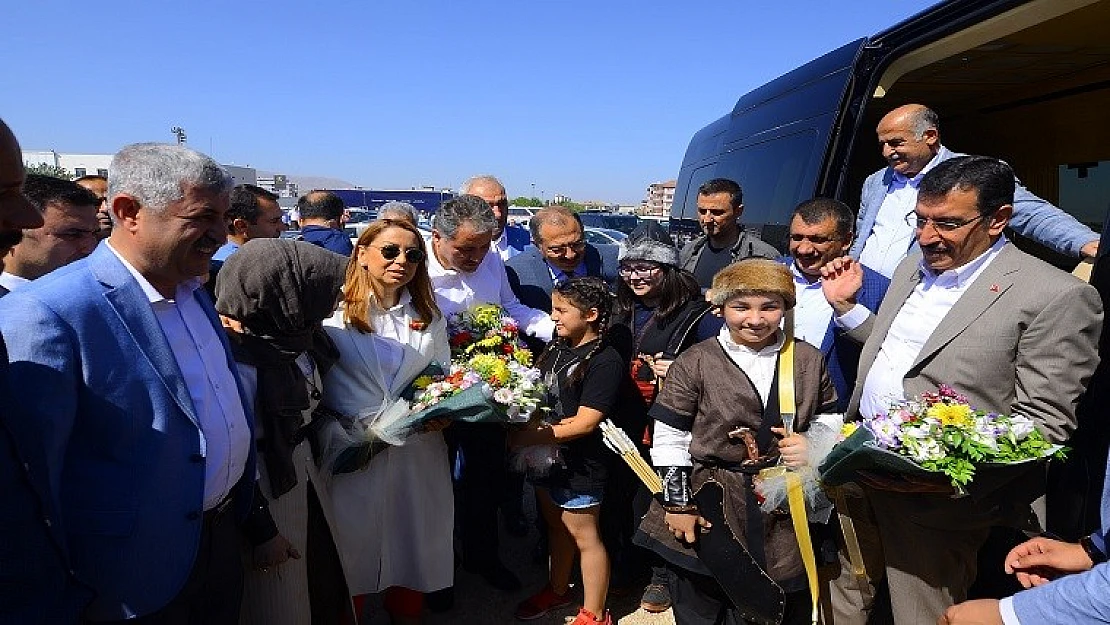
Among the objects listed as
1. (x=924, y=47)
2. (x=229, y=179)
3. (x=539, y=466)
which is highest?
(x=924, y=47)

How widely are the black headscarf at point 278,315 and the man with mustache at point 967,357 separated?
195 centimetres

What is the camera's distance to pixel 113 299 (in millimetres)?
1651

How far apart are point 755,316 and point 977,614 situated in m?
1.17

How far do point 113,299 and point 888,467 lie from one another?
223cm

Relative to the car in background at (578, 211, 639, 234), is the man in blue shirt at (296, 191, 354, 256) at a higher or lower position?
higher

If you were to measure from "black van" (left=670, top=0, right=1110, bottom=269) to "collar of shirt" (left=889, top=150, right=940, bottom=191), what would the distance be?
0.27 m

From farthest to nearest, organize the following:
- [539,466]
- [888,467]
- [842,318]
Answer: [539,466] → [842,318] → [888,467]

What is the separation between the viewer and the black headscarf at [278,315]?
217cm

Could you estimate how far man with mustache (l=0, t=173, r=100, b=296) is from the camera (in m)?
2.70

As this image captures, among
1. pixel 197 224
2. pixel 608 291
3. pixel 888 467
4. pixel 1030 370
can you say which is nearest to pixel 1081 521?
pixel 1030 370

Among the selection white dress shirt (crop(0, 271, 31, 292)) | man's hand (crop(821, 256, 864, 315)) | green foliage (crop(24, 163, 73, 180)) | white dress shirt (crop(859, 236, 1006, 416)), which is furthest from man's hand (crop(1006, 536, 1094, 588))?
white dress shirt (crop(0, 271, 31, 292))

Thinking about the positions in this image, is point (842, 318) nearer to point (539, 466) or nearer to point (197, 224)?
point (539, 466)

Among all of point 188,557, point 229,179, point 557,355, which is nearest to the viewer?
point 188,557

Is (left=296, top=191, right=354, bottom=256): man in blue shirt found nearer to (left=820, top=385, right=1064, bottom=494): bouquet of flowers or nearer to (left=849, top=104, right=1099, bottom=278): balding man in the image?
(left=849, top=104, right=1099, bottom=278): balding man
